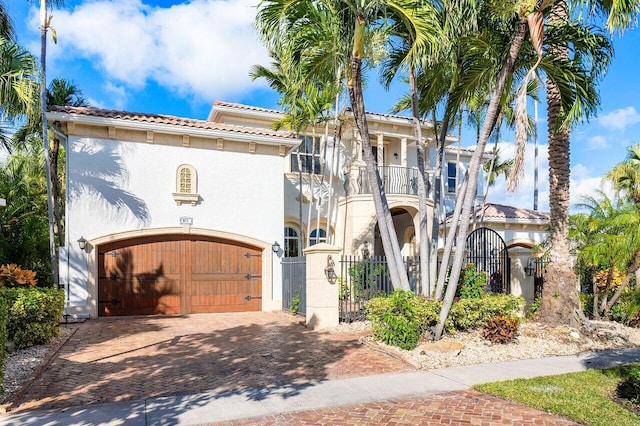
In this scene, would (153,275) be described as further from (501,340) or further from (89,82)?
(501,340)

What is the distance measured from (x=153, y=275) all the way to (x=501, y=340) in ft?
34.9

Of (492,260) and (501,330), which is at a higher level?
(492,260)

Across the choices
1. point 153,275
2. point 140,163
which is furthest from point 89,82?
point 153,275

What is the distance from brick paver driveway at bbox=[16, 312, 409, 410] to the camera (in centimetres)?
688

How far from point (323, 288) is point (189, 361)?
4147mm

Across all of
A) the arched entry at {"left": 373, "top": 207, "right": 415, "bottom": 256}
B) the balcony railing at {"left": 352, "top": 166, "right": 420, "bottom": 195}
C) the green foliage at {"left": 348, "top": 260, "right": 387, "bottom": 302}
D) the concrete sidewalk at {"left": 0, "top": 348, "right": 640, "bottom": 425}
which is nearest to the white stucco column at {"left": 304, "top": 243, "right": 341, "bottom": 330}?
the green foliage at {"left": 348, "top": 260, "right": 387, "bottom": 302}

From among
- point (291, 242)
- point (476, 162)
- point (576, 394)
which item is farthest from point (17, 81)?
point (576, 394)

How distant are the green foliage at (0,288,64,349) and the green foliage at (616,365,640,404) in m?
10.5

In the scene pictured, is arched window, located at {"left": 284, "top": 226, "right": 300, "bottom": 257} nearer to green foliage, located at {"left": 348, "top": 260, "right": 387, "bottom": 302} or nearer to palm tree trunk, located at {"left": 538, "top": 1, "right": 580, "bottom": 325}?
green foliage, located at {"left": 348, "top": 260, "right": 387, "bottom": 302}

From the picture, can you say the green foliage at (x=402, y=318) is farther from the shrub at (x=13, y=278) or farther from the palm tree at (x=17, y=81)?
the palm tree at (x=17, y=81)

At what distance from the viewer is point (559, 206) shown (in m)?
11.7

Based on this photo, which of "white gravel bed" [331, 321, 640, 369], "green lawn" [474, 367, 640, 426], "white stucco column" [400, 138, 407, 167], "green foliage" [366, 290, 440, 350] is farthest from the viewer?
"white stucco column" [400, 138, 407, 167]

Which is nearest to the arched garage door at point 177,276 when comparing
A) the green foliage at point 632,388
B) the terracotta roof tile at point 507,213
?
the green foliage at point 632,388

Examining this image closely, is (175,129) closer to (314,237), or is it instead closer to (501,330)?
(314,237)
